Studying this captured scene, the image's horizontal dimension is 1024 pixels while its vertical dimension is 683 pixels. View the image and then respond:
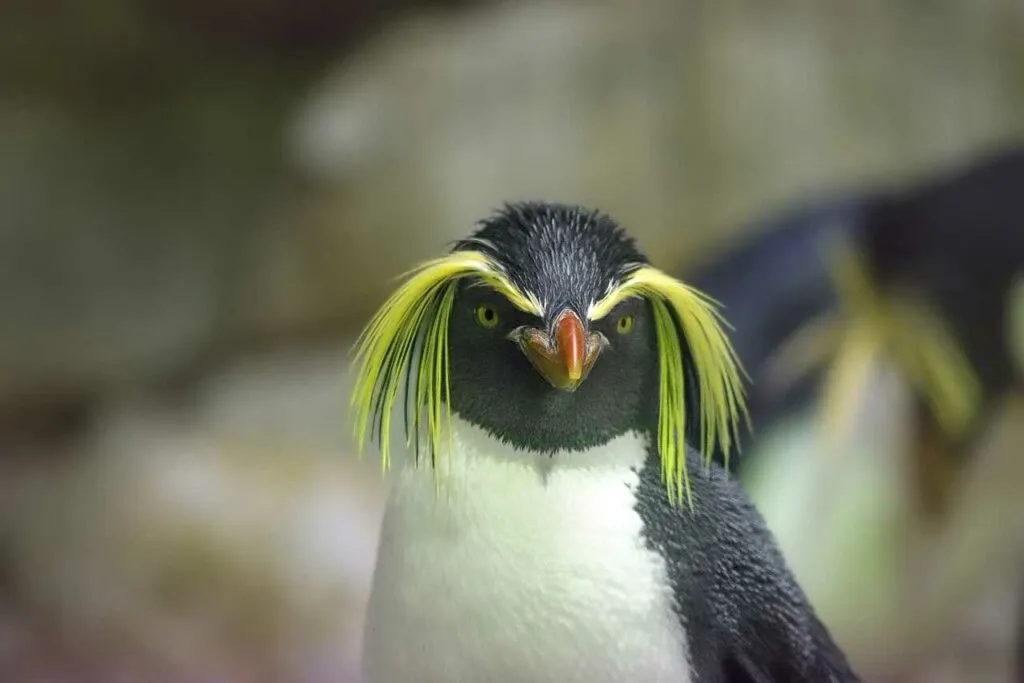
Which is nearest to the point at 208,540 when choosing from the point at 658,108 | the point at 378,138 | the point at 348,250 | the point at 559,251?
the point at 348,250

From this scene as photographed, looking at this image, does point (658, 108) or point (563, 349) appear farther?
point (658, 108)

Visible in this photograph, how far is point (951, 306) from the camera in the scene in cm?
102

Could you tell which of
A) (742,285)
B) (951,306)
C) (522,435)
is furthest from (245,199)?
(522,435)

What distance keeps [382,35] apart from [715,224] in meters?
0.59

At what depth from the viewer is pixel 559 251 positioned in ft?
1.55

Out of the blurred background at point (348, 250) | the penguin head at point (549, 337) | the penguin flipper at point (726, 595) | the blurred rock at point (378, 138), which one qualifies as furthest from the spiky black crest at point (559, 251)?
the blurred rock at point (378, 138)

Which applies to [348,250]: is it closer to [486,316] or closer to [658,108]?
[658,108]

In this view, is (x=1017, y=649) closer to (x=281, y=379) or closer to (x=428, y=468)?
(x=428, y=468)

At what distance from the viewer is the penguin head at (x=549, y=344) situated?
465mm

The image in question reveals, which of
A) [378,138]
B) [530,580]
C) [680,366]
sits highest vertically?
[378,138]

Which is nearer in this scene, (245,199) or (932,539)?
(932,539)

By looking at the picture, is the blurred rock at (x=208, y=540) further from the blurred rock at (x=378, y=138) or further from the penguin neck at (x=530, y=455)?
the penguin neck at (x=530, y=455)

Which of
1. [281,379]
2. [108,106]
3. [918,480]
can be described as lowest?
[281,379]

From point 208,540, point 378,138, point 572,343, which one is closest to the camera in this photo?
point 572,343
